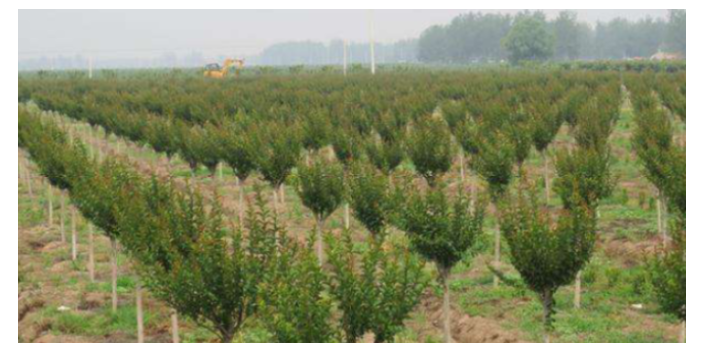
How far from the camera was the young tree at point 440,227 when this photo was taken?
14633 millimetres

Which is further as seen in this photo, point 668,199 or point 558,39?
point 558,39

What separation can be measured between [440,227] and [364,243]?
9583mm

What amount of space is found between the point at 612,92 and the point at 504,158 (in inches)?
1019

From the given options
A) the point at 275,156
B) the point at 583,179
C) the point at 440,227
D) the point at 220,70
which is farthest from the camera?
the point at 220,70

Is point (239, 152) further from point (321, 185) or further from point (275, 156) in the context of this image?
point (321, 185)

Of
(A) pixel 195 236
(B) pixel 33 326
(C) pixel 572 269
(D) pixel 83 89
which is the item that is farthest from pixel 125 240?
(D) pixel 83 89

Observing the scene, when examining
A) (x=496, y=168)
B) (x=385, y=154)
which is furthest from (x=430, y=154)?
(x=496, y=168)

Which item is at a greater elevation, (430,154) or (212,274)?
Answer: (430,154)

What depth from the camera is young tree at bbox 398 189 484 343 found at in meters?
14.6

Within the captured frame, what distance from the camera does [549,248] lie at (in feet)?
43.1

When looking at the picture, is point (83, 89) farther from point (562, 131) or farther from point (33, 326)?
point (33, 326)
